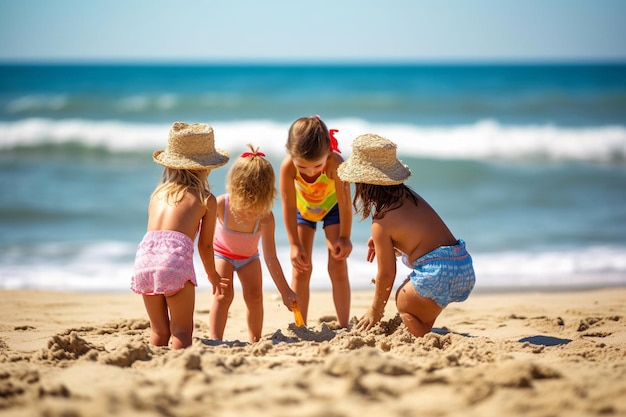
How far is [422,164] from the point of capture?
11156mm

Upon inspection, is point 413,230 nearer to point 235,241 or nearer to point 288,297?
point 288,297

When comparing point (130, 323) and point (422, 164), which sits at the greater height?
point (422, 164)

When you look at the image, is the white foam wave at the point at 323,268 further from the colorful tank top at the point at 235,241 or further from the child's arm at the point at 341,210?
the colorful tank top at the point at 235,241

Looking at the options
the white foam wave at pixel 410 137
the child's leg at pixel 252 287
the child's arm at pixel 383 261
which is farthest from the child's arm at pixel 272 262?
the white foam wave at pixel 410 137

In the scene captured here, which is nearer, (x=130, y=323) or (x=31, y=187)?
(x=130, y=323)

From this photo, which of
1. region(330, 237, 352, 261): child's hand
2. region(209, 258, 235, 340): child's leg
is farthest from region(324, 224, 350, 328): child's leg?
region(209, 258, 235, 340): child's leg

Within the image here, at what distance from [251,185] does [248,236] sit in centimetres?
33

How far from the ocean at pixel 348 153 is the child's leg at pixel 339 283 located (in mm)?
1404

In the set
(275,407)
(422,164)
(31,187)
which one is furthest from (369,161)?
(422,164)

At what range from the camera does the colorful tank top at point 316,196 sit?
156 inches

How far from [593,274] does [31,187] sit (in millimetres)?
7444

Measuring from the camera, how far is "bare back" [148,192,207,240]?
3.37 metres

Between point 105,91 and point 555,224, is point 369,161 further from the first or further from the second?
point 105,91

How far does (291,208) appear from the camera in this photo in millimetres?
3891
